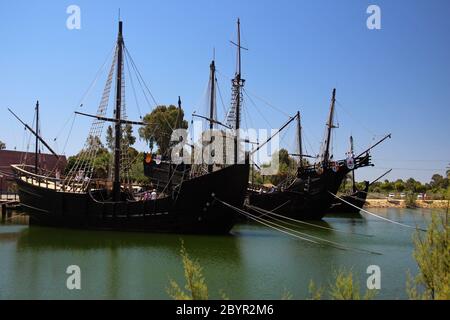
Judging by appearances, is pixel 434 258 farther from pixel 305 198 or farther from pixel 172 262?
pixel 305 198

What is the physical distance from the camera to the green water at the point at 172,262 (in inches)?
538

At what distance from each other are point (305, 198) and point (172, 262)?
75.7ft

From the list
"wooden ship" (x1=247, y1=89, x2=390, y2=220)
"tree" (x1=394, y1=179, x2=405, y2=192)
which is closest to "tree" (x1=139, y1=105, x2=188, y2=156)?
"wooden ship" (x1=247, y1=89, x2=390, y2=220)

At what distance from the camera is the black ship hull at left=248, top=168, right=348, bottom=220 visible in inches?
1533

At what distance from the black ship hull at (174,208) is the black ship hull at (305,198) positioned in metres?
13.3

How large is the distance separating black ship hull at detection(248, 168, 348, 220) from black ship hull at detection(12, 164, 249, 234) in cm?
1334

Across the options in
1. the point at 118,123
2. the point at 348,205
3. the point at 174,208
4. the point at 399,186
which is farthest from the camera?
the point at 399,186

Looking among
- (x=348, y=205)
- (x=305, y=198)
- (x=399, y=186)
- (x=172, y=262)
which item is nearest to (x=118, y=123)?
(x=172, y=262)

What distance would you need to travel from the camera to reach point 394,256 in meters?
20.0

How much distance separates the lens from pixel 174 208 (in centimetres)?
2533

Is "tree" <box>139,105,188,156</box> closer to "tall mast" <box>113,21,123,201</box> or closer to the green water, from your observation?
"tall mast" <box>113,21,123,201</box>

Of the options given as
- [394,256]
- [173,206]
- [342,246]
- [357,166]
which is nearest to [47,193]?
[173,206]
